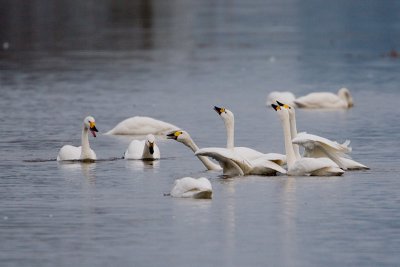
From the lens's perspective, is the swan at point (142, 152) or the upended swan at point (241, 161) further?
the swan at point (142, 152)

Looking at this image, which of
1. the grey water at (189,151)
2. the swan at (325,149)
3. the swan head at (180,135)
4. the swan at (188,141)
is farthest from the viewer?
the swan head at (180,135)

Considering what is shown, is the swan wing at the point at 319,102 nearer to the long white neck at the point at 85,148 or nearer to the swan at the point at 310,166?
the long white neck at the point at 85,148

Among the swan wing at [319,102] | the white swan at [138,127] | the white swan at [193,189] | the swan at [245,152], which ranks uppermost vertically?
the swan wing at [319,102]

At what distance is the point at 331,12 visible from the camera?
79250mm

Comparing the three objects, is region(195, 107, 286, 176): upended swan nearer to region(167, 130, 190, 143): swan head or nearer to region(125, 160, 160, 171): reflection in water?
region(167, 130, 190, 143): swan head

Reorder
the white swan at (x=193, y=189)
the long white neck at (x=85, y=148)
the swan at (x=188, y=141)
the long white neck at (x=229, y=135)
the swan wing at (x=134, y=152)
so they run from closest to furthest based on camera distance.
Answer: the white swan at (x=193, y=189)
the long white neck at (x=229, y=135)
the swan at (x=188, y=141)
the long white neck at (x=85, y=148)
the swan wing at (x=134, y=152)

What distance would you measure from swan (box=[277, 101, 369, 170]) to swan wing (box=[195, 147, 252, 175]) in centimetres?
71

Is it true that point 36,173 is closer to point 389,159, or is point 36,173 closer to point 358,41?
point 389,159

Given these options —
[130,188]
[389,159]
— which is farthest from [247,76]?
[130,188]

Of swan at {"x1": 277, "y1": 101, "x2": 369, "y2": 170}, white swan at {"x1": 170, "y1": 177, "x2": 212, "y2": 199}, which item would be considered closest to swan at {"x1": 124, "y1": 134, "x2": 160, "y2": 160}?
swan at {"x1": 277, "y1": 101, "x2": 369, "y2": 170}

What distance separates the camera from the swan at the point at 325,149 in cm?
1898

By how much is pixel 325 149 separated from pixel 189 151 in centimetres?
344

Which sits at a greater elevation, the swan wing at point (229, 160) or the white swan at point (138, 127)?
the white swan at point (138, 127)

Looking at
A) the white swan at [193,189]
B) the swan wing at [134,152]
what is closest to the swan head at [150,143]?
the swan wing at [134,152]
